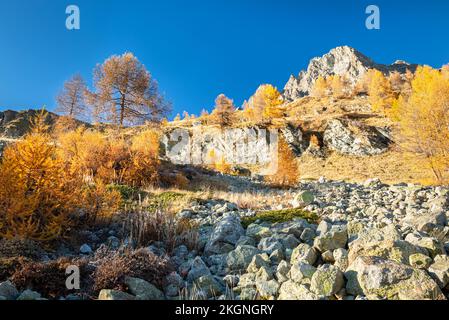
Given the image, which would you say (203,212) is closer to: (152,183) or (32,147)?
(32,147)

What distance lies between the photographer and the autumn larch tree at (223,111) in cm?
5619

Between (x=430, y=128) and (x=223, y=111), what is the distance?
40.3 meters

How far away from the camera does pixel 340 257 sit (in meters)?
3.83

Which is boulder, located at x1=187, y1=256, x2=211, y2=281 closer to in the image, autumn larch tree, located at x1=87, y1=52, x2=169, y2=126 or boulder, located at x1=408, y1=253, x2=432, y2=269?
boulder, located at x1=408, y1=253, x2=432, y2=269

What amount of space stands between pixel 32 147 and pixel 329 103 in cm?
7614

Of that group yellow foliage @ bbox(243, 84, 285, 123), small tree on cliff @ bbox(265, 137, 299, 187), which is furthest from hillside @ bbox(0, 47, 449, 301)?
yellow foliage @ bbox(243, 84, 285, 123)

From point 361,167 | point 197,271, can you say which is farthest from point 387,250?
point 361,167

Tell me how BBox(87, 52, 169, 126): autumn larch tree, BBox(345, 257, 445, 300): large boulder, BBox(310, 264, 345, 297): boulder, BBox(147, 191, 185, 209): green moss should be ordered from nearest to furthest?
BBox(345, 257, 445, 300): large boulder → BBox(310, 264, 345, 297): boulder → BBox(147, 191, 185, 209): green moss → BBox(87, 52, 169, 126): autumn larch tree

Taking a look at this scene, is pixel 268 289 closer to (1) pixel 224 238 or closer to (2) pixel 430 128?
(1) pixel 224 238

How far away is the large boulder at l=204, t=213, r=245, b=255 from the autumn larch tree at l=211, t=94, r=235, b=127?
5122 centimetres

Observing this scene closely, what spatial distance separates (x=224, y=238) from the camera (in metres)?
5.55

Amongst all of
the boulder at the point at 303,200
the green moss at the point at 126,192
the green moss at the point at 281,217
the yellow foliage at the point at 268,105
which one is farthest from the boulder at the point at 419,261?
the yellow foliage at the point at 268,105

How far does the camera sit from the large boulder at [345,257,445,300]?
2.92 m

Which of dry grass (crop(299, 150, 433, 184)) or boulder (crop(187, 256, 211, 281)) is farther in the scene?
dry grass (crop(299, 150, 433, 184))
